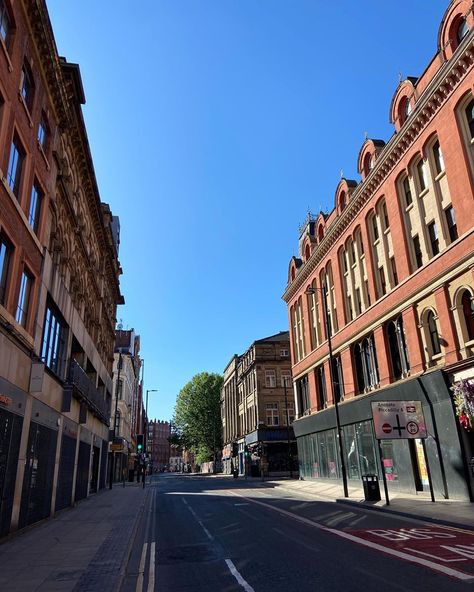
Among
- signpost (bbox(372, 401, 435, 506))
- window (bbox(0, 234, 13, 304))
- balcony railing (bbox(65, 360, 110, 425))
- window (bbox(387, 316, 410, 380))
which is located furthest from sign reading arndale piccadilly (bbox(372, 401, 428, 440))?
window (bbox(0, 234, 13, 304))

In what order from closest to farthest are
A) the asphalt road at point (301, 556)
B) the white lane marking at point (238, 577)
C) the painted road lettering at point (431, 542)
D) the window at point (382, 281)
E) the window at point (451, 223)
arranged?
1. the white lane marking at point (238, 577)
2. the asphalt road at point (301, 556)
3. the painted road lettering at point (431, 542)
4. the window at point (451, 223)
5. the window at point (382, 281)

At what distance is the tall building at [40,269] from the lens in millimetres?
12898

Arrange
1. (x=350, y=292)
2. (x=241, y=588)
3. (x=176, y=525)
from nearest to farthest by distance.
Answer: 1. (x=241, y=588)
2. (x=176, y=525)
3. (x=350, y=292)

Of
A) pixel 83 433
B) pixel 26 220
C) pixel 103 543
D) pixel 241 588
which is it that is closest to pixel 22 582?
pixel 241 588

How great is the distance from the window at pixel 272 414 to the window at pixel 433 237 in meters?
43.2

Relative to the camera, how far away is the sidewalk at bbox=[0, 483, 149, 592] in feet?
25.2

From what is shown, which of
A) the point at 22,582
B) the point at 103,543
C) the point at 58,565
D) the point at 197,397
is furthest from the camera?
the point at 197,397

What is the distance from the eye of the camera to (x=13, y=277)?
1347 centimetres

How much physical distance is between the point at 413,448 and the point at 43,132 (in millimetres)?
21704

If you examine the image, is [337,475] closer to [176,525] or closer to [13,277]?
[176,525]

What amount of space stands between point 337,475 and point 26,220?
88.4 ft

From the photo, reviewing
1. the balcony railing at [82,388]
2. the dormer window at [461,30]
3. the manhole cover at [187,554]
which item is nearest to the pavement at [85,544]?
the manhole cover at [187,554]

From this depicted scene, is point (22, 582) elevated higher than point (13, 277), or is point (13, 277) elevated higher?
point (13, 277)

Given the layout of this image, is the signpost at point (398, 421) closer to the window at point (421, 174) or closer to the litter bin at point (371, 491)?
the litter bin at point (371, 491)
